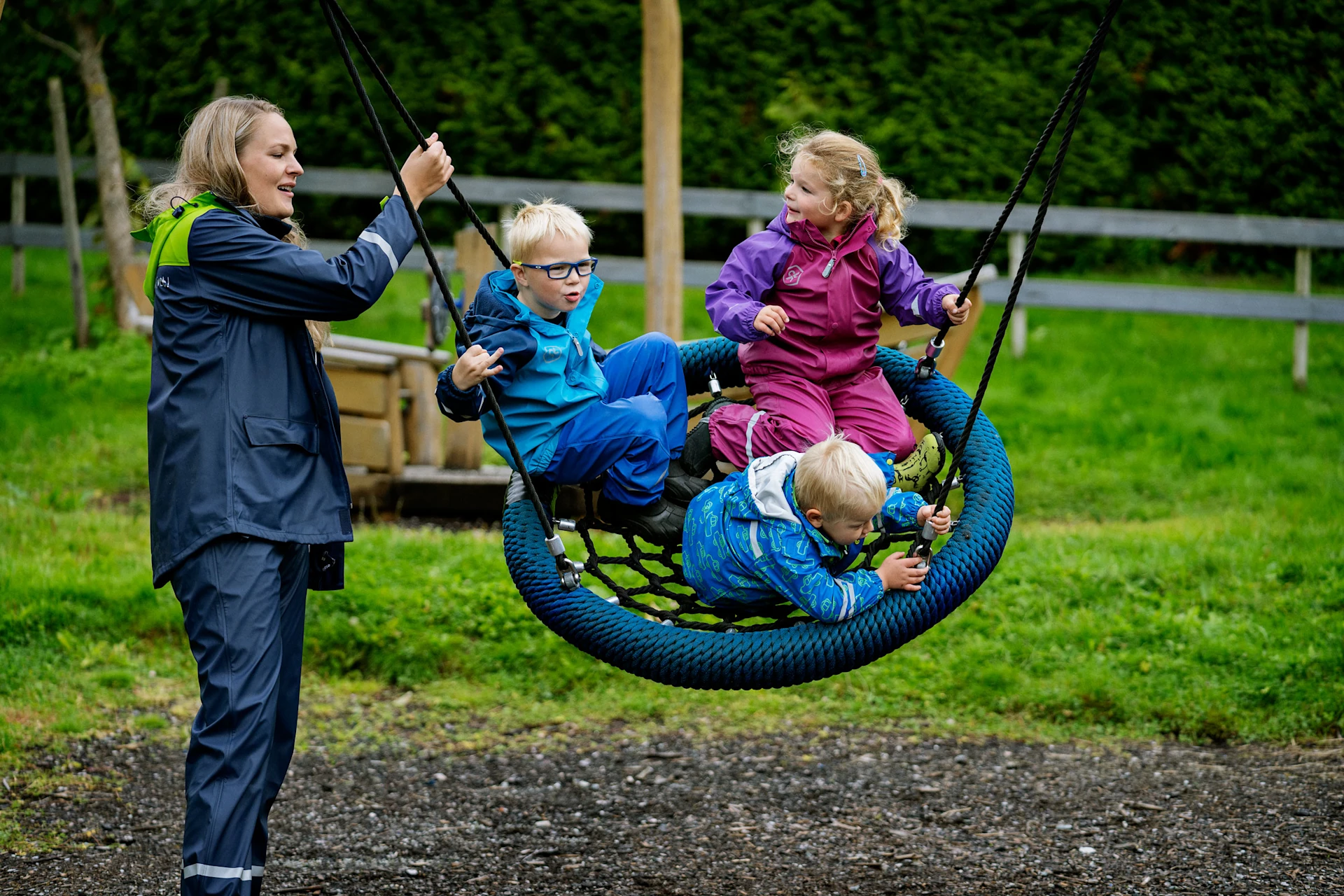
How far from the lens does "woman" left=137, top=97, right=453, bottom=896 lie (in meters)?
2.37

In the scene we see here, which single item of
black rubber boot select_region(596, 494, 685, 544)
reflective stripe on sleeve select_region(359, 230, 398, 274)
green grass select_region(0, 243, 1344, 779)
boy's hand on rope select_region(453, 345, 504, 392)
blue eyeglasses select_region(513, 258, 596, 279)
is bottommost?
green grass select_region(0, 243, 1344, 779)

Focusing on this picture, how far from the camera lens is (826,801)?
414 cm

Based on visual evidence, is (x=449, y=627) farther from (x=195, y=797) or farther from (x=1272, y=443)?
(x=1272, y=443)

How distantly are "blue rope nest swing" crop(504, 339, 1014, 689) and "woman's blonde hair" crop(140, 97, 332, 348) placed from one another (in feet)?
3.14

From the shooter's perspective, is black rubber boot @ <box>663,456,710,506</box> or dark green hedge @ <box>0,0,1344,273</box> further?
dark green hedge @ <box>0,0,1344,273</box>

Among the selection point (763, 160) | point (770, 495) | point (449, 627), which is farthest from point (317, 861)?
point (763, 160)

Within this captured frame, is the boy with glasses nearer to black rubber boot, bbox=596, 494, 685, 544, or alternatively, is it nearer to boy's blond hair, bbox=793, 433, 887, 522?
black rubber boot, bbox=596, 494, 685, 544

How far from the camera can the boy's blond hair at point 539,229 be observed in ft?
9.04

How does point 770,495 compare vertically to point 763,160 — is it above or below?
below

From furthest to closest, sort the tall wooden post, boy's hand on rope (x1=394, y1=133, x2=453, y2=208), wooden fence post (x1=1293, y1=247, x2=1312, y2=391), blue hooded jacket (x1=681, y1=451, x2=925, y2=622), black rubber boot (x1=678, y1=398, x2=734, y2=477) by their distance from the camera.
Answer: wooden fence post (x1=1293, y1=247, x2=1312, y2=391) < the tall wooden post < black rubber boot (x1=678, y1=398, x2=734, y2=477) < blue hooded jacket (x1=681, y1=451, x2=925, y2=622) < boy's hand on rope (x1=394, y1=133, x2=453, y2=208)

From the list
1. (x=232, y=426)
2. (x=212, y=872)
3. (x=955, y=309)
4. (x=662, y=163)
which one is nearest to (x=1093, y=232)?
(x=662, y=163)

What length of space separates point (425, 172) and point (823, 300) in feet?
3.07

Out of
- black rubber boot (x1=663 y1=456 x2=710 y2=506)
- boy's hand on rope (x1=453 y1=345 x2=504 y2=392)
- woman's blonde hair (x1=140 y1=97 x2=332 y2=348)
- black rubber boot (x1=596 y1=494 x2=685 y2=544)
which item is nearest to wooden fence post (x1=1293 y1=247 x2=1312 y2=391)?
black rubber boot (x1=663 y1=456 x2=710 y2=506)

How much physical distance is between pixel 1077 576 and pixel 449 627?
2391 mm
